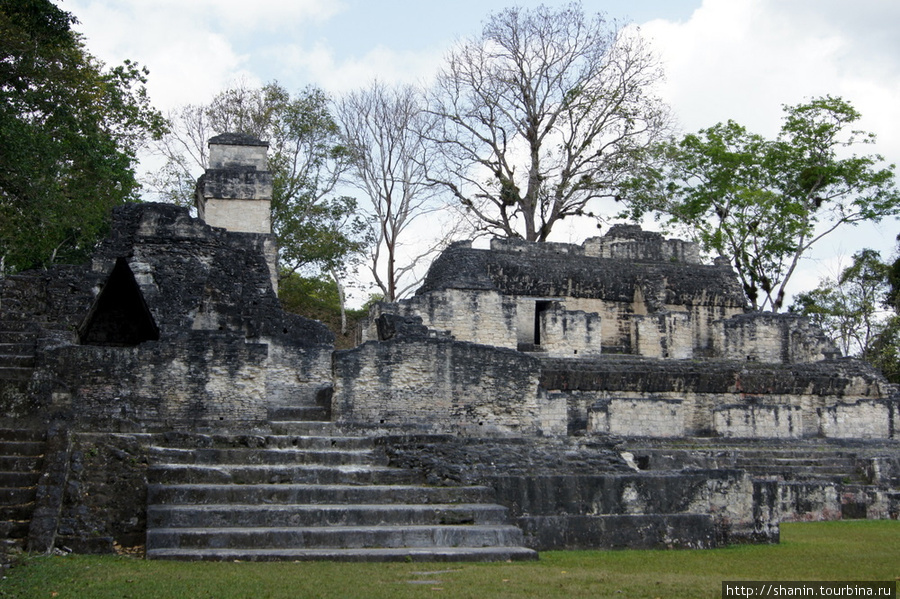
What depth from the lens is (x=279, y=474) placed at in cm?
1195

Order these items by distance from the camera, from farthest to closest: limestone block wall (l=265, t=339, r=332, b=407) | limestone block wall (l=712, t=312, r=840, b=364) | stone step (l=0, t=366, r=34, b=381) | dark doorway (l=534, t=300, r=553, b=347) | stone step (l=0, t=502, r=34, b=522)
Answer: limestone block wall (l=712, t=312, r=840, b=364), dark doorway (l=534, t=300, r=553, b=347), limestone block wall (l=265, t=339, r=332, b=407), stone step (l=0, t=366, r=34, b=381), stone step (l=0, t=502, r=34, b=522)

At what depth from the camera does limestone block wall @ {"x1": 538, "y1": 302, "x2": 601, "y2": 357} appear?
25062 millimetres

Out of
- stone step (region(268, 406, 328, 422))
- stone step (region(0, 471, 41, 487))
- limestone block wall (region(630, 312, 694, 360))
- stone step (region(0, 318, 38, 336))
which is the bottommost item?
stone step (region(0, 471, 41, 487))

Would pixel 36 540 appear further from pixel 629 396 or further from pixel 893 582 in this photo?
pixel 629 396

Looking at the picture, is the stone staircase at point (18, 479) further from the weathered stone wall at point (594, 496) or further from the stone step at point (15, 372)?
the weathered stone wall at point (594, 496)

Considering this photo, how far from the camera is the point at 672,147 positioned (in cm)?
3438

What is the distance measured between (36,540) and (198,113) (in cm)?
2325

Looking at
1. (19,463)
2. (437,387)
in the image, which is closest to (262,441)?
(19,463)

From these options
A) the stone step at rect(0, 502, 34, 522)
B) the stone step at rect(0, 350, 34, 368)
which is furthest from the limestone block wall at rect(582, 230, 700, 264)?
the stone step at rect(0, 502, 34, 522)

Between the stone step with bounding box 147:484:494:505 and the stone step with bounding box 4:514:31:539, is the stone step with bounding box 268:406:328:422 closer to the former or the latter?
the stone step with bounding box 147:484:494:505

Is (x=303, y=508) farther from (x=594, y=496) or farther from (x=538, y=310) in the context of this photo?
(x=538, y=310)

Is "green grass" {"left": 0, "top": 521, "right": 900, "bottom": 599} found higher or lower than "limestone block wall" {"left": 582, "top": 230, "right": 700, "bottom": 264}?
lower

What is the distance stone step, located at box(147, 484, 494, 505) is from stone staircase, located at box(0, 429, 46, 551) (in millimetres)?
1280

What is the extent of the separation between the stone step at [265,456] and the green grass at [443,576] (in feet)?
7.12
